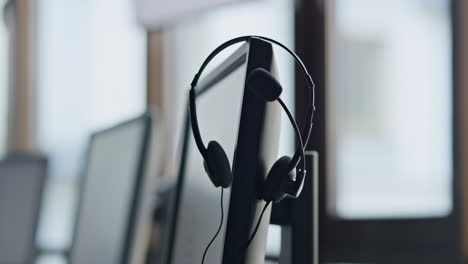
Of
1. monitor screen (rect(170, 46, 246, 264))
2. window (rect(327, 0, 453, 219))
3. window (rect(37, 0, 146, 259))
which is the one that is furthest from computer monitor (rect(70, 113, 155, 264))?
window (rect(37, 0, 146, 259))

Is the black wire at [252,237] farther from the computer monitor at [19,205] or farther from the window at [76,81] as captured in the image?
the window at [76,81]

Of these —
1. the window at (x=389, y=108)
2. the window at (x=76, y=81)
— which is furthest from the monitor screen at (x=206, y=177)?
the window at (x=76, y=81)

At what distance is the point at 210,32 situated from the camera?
8.93 ft

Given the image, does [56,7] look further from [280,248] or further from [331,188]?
[280,248]

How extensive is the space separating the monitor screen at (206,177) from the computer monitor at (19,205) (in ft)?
3.06

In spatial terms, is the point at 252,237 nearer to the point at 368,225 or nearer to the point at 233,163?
the point at 233,163

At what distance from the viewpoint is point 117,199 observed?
119 cm

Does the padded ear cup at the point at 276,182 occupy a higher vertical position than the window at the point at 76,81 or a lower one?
lower

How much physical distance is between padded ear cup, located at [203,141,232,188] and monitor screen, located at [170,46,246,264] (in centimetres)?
1

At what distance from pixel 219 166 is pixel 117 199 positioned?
22.4 inches

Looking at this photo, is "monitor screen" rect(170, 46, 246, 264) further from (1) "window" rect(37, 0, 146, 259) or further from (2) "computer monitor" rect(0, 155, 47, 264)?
(1) "window" rect(37, 0, 146, 259)

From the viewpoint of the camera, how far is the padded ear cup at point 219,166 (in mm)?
650

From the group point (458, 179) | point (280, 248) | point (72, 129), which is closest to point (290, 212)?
point (280, 248)

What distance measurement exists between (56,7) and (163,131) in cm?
76
